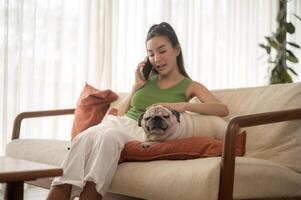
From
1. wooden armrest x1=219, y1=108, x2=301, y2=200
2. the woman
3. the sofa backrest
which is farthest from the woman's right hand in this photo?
wooden armrest x1=219, y1=108, x2=301, y2=200

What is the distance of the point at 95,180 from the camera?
1785mm

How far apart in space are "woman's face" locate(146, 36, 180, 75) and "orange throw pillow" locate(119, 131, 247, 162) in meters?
0.55

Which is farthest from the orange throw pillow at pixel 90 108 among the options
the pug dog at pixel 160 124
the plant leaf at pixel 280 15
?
the plant leaf at pixel 280 15

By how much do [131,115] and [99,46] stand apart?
4.50 ft

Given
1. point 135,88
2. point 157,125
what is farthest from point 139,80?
point 157,125

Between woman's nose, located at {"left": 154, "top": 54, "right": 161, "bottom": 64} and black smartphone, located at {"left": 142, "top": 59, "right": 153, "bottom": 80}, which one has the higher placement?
woman's nose, located at {"left": 154, "top": 54, "right": 161, "bottom": 64}

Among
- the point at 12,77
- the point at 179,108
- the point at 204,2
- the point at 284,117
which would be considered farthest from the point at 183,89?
the point at 204,2

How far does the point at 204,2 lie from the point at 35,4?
1666 millimetres

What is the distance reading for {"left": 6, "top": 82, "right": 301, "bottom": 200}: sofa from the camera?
1630 millimetres

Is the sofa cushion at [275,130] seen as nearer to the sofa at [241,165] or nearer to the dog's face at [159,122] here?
the sofa at [241,165]

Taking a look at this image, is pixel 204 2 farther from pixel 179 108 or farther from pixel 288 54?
pixel 179 108

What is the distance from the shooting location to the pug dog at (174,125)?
2.02m

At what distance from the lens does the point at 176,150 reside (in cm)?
192

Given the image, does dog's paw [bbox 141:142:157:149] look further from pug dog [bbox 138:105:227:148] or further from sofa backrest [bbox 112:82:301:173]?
sofa backrest [bbox 112:82:301:173]
